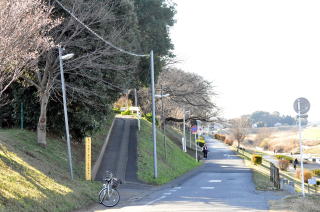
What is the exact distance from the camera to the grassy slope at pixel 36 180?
1218 cm

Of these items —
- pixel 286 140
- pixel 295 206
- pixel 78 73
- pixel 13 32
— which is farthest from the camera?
pixel 286 140

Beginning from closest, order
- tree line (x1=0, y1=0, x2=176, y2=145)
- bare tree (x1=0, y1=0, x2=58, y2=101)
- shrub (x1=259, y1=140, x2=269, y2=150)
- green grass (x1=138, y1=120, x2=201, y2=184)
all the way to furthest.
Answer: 1. bare tree (x1=0, y1=0, x2=58, y2=101)
2. tree line (x1=0, y1=0, x2=176, y2=145)
3. green grass (x1=138, y1=120, x2=201, y2=184)
4. shrub (x1=259, y1=140, x2=269, y2=150)

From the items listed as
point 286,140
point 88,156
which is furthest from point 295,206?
point 286,140

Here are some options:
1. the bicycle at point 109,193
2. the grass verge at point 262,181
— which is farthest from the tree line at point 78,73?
the grass verge at point 262,181

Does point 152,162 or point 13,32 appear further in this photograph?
point 152,162

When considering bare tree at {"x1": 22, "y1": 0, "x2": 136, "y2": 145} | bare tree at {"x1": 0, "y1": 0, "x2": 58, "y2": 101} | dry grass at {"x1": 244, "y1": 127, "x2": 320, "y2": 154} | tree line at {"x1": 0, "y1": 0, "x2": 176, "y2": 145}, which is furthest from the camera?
dry grass at {"x1": 244, "y1": 127, "x2": 320, "y2": 154}

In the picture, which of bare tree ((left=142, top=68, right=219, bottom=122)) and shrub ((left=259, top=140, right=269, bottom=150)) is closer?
bare tree ((left=142, top=68, right=219, bottom=122))

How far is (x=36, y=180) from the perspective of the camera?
1438 centimetres

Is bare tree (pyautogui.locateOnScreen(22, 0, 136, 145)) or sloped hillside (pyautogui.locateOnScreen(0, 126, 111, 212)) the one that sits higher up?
bare tree (pyautogui.locateOnScreen(22, 0, 136, 145))

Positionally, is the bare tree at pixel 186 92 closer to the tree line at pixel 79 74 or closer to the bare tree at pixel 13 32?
the tree line at pixel 79 74

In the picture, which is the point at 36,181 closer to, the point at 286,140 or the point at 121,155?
the point at 121,155

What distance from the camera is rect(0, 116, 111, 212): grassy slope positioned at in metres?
12.2

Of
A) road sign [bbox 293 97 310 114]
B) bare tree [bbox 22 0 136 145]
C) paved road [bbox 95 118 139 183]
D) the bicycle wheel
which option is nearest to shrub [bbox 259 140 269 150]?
paved road [bbox 95 118 139 183]

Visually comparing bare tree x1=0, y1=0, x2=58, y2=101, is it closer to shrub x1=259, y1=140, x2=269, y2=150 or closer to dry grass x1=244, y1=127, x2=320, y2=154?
dry grass x1=244, y1=127, x2=320, y2=154
